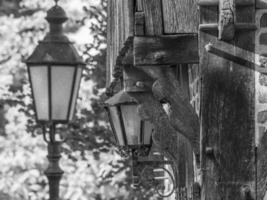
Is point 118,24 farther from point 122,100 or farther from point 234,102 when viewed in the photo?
point 234,102

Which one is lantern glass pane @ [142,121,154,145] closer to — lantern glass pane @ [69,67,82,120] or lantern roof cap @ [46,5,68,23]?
lantern glass pane @ [69,67,82,120]

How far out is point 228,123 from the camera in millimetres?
8805

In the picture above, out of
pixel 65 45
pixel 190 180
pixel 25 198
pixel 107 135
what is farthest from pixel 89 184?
pixel 190 180

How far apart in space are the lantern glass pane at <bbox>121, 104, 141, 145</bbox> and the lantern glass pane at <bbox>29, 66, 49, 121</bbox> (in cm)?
103

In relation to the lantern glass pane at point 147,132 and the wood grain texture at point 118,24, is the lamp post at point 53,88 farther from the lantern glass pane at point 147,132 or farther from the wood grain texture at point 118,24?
the lantern glass pane at point 147,132

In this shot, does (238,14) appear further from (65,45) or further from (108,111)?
(65,45)

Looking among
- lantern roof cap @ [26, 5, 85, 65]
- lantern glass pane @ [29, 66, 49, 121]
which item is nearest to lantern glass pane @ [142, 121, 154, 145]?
lantern glass pane @ [29, 66, 49, 121]

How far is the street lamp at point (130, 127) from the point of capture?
11.4 m

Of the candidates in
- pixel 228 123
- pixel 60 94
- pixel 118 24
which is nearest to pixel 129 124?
pixel 118 24

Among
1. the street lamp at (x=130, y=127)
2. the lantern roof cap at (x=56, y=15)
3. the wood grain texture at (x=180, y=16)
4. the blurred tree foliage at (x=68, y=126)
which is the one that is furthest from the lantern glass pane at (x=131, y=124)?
the blurred tree foliage at (x=68, y=126)

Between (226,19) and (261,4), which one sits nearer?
(226,19)

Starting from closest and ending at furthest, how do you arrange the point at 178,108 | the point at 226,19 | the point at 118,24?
the point at 226,19, the point at 178,108, the point at 118,24

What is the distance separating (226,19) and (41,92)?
13.1 ft

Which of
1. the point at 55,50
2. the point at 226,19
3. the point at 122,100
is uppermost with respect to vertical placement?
the point at 226,19
